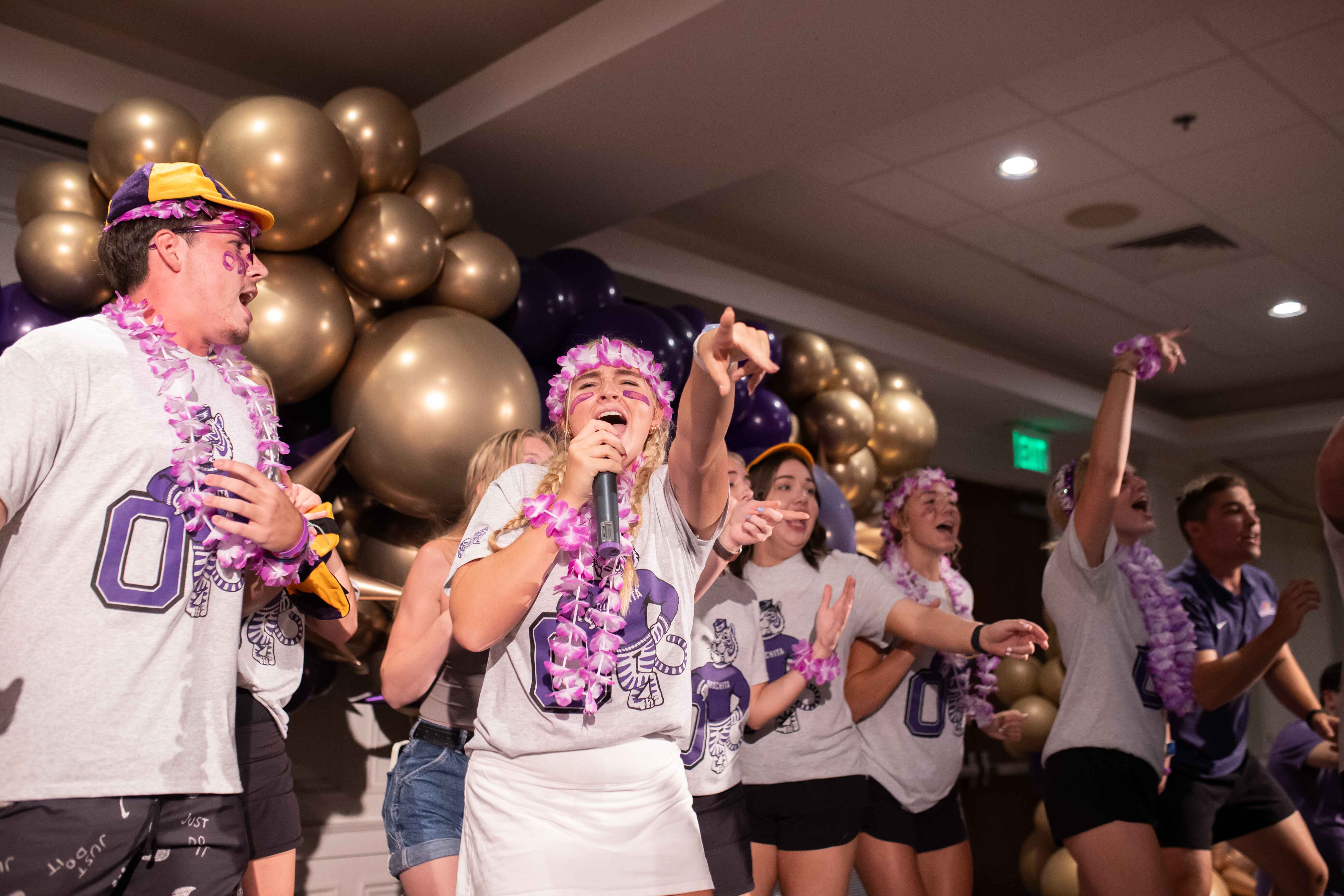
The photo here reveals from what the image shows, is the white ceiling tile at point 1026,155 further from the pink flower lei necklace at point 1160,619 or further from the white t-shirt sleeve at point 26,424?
the white t-shirt sleeve at point 26,424

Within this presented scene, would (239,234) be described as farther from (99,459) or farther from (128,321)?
(99,459)

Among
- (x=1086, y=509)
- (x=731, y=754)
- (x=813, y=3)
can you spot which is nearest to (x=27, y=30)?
(x=813, y=3)

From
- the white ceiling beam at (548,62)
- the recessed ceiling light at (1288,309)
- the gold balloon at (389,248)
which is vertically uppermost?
the recessed ceiling light at (1288,309)

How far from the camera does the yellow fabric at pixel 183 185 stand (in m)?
1.73

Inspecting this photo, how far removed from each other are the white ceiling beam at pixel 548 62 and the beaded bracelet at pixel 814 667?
5.77 ft

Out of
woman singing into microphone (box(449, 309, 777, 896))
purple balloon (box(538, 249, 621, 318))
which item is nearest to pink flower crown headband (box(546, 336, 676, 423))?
woman singing into microphone (box(449, 309, 777, 896))

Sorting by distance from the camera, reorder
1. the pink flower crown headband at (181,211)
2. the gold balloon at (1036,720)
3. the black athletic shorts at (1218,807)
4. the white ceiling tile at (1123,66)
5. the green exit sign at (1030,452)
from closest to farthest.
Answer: the pink flower crown headband at (181,211) < the black athletic shorts at (1218,807) < the white ceiling tile at (1123,66) < the gold balloon at (1036,720) < the green exit sign at (1030,452)

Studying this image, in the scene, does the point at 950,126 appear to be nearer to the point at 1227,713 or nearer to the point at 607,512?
the point at 1227,713

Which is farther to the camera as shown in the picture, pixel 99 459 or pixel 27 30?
pixel 27 30

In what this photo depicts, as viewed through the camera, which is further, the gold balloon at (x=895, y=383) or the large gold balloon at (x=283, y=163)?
the gold balloon at (x=895, y=383)

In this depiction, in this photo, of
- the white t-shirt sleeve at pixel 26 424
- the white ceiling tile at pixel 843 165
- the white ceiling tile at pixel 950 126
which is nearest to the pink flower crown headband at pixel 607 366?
the white t-shirt sleeve at pixel 26 424

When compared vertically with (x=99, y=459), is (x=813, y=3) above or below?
above

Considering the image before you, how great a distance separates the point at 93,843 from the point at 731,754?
1441 millimetres

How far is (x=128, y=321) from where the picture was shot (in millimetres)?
1633
